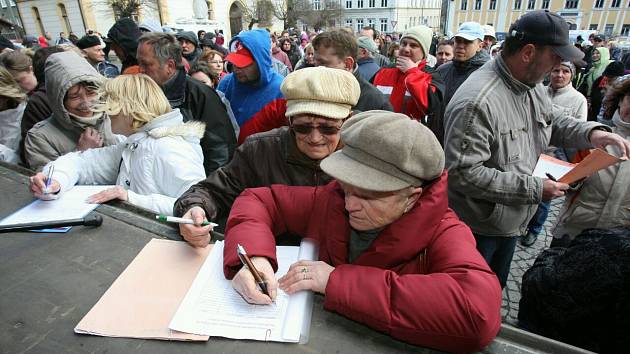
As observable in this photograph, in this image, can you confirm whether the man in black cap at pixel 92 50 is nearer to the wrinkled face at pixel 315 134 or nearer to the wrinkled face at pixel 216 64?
the wrinkled face at pixel 216 64

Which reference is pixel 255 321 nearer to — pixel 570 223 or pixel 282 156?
Answer: pixel 282 156

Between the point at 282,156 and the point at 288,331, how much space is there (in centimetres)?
99

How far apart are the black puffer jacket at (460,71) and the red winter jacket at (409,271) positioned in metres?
3.48

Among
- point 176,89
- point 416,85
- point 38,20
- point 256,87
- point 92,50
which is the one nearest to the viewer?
point 176,89

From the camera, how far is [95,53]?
552 cm

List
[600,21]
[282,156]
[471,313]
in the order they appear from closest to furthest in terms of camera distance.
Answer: [471,313] → [282,156] → [600,21]

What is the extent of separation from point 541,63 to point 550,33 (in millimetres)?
160

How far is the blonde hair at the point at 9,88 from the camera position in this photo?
303 cm

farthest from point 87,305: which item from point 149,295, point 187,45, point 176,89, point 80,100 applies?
point 187,45

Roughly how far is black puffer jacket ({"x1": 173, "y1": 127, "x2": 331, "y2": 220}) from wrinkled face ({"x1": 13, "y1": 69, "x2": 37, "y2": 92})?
135 inches

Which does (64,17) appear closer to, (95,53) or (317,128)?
(95,53)

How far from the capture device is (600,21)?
4766cm

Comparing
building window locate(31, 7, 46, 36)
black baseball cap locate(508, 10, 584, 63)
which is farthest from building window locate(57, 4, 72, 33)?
black baseball cap locate(508, 10, 584, 63)

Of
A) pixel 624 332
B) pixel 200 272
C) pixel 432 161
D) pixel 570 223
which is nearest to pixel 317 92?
pixel 432 161
